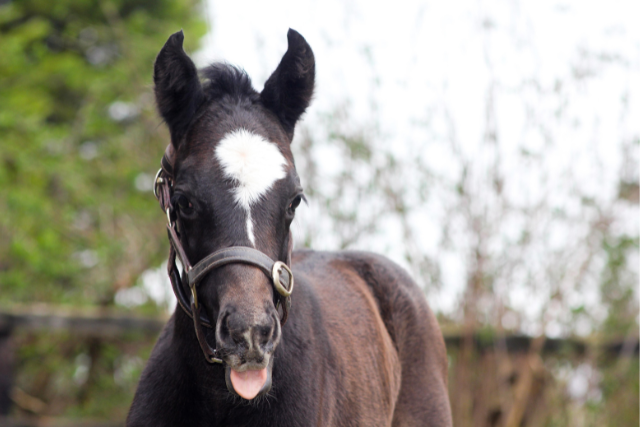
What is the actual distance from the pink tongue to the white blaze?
1.49 ft

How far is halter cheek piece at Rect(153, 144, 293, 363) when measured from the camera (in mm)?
2236

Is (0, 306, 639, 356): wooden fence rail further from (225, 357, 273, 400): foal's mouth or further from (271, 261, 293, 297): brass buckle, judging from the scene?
(225, 357, 273, 400): foal's mouth

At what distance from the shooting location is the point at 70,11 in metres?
13.3

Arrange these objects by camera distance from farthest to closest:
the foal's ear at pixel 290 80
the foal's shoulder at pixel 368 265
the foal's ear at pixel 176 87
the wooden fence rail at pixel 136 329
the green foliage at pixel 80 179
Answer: the green foliage at pixel 80 179 → the wooden fence rail at pixel 136 329 → the foal's shoulder at pixel 368 265 → the foal's ear at pixel 290 80 → the foal's ear at pixel 176 87

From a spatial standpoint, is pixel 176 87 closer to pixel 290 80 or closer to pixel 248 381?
pixel 290 80

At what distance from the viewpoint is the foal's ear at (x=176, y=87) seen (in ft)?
8.47

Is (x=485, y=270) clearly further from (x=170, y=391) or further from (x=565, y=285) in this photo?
(x=170, y=391)

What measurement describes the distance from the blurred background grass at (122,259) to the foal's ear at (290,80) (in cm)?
187

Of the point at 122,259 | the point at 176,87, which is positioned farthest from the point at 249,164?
the point at 122,259

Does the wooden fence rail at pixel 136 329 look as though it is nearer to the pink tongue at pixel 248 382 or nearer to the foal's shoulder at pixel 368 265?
the foal's shoulder at pixel 368 265

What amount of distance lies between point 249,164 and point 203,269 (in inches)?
16.8

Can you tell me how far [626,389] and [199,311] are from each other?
240 inches

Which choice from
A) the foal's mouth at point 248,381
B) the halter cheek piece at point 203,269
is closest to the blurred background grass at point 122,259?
the halter cheek piece at point 203,269

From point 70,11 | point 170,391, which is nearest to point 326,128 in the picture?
point 170,391
